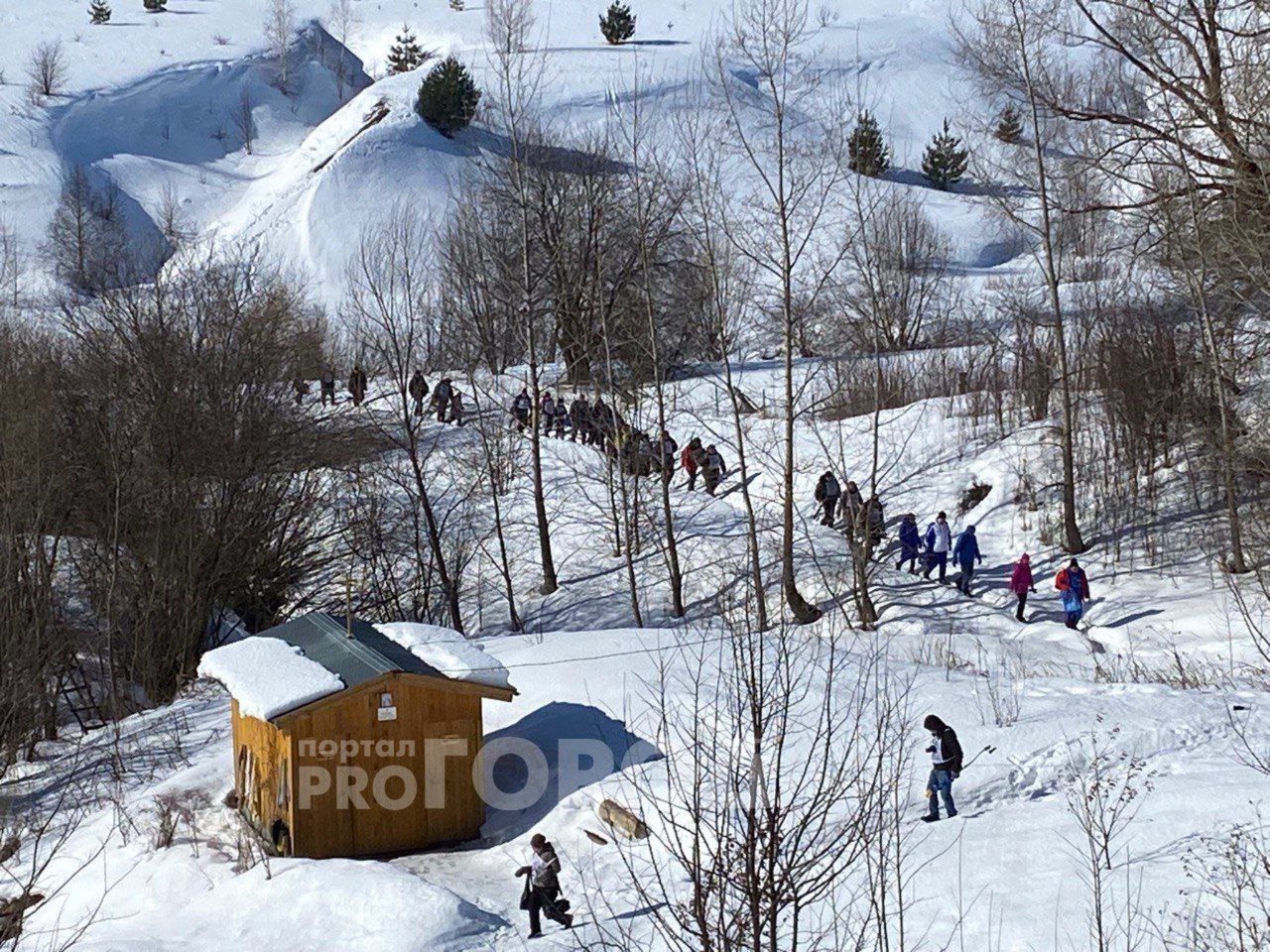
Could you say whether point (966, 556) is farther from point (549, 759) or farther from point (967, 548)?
point (549, 759)

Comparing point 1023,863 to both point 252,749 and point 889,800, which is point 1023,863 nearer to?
point 889,800

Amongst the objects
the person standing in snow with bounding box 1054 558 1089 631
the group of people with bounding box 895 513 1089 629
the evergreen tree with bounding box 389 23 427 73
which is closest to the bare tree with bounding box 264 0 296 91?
the evergreen tree with bounding box 389 23 427 73

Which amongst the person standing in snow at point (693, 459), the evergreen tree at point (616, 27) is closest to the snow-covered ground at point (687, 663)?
the person standing in snow at point (693, 459)

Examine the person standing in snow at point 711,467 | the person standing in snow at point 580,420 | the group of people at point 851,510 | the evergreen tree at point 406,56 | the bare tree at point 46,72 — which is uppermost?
the evergreen tree at point 406,56

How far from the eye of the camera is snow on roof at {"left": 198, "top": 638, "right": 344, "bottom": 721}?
43.8 ft

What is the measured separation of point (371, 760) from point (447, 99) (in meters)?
48.3

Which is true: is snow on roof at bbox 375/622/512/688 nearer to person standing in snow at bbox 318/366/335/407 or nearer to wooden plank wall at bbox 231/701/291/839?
wooden plank wall at bbox 231/701/291/839

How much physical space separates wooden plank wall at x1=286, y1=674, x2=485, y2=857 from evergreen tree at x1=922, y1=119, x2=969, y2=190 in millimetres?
49462

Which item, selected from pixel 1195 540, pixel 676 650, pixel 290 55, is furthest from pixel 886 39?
pixel 676 650

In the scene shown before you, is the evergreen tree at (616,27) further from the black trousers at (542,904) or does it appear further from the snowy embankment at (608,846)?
the black trousers at (542,904)

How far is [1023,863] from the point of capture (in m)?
11.1

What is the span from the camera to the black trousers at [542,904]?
11367mm

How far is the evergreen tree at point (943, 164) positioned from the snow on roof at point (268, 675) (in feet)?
Result: 162

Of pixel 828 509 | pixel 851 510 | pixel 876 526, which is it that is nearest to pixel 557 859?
pixel 851 510
